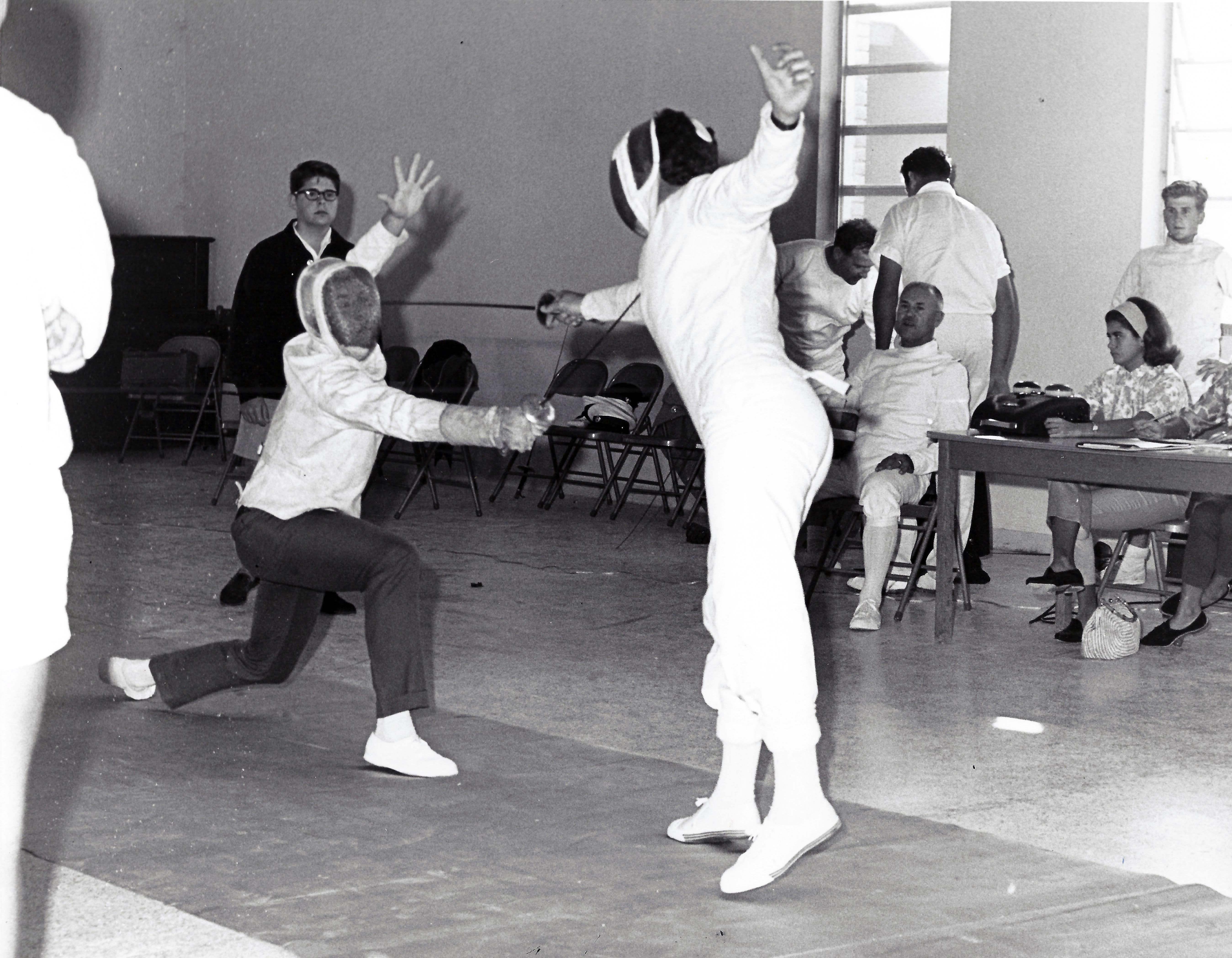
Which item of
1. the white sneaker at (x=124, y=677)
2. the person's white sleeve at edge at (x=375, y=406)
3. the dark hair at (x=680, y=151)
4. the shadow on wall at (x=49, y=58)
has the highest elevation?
the shadow on wall at (x=49, y=58)

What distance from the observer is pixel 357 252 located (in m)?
5.21

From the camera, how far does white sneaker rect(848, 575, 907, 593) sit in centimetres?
754

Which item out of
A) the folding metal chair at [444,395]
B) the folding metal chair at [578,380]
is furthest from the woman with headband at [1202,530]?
the folding metal chair at [444,395]

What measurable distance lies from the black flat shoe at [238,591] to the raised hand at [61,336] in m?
5.15

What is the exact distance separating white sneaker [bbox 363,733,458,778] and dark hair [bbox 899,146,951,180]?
451cm

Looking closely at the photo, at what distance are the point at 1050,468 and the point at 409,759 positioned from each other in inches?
109

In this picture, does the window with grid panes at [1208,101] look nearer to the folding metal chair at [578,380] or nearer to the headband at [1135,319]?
the headband at [1135,319]

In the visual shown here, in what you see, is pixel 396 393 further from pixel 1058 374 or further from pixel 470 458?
pixel 470 458

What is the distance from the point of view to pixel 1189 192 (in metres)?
7.82

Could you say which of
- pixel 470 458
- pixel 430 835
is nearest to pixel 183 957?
pixel 430 835

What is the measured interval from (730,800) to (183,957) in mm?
1300

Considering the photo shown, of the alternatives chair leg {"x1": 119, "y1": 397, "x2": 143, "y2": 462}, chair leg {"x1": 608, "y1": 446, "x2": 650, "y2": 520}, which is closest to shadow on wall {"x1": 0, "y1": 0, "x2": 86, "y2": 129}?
chair leg {"x1": 119, "y1": 397, "x2": 143, "y2": 462}

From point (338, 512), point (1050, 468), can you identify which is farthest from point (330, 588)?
point (1050, 468)

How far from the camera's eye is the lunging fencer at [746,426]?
3629mm
